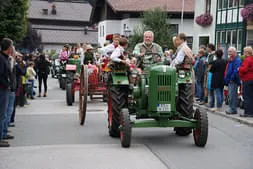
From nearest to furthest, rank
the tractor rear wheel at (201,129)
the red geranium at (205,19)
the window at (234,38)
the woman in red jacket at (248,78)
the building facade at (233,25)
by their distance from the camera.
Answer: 1. the tractor rear wheel at (201,129)
2. the woman in red jacket at (248,78)
3. the building facade at (233,25)
4. the window at (234,38)
5. the red geranium at (205,19)

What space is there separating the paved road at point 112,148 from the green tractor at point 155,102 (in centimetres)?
Result: 37

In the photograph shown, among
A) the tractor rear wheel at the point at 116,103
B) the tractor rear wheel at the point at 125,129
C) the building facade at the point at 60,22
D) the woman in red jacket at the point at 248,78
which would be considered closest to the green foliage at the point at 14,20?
the woman in red jacket at the point at 248,78

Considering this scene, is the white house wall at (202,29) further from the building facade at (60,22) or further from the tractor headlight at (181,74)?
the building facade at (60,22)

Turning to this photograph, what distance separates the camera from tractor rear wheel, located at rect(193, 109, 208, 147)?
8.47 metres

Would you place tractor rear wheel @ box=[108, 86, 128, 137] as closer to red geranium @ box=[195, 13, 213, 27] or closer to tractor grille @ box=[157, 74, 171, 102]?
tractor grille @ box=[157, 74, 171, 102]

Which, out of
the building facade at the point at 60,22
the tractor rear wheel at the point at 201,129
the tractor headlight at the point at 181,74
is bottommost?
the tractor rear wheel at the point at 201,129

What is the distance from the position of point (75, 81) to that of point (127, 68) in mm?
6988

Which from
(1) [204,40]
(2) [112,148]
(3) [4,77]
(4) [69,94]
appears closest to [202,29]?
(1) [204,40]

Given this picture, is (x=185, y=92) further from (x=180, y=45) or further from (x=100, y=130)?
(x=100, y=130)

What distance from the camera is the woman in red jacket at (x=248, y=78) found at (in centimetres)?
1236

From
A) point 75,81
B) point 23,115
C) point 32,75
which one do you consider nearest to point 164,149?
point 23,115

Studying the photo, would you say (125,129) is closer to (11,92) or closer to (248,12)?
(11,92)

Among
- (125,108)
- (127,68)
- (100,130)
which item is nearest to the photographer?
(125,108)

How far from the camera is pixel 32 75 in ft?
59.0
